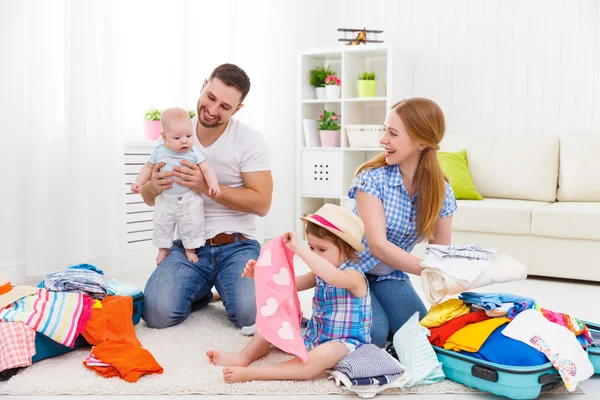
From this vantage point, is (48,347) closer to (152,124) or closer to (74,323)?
(74,323)

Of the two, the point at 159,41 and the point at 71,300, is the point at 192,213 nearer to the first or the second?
the point at 71,300

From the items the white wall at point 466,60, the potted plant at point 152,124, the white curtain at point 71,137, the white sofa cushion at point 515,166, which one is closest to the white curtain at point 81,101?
the white curtain at point 71,137

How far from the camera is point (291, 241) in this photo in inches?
71.1

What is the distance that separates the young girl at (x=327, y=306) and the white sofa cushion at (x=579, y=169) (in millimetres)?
2397

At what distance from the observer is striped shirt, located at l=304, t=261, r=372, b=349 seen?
6.27 ft

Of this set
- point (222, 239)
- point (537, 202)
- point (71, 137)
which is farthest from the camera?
point (537, 202)

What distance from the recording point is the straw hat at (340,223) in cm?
185

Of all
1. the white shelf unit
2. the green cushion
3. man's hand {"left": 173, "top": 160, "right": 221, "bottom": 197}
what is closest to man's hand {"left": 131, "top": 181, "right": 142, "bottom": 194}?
man's hand {"left": 173, "top": 160, "right": 221, "bottom": 197}

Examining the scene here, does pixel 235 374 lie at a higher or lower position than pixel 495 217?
lower

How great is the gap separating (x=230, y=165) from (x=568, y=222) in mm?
1923

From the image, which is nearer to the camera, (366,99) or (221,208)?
(221,208)

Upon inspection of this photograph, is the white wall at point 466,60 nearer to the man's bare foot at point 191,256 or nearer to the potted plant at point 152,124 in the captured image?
the potted plant at point 152,124

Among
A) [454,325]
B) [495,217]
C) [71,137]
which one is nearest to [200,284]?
[454,325]

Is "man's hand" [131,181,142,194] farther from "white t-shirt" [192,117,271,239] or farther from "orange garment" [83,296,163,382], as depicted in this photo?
"orange garment" [83,296,163,382]
